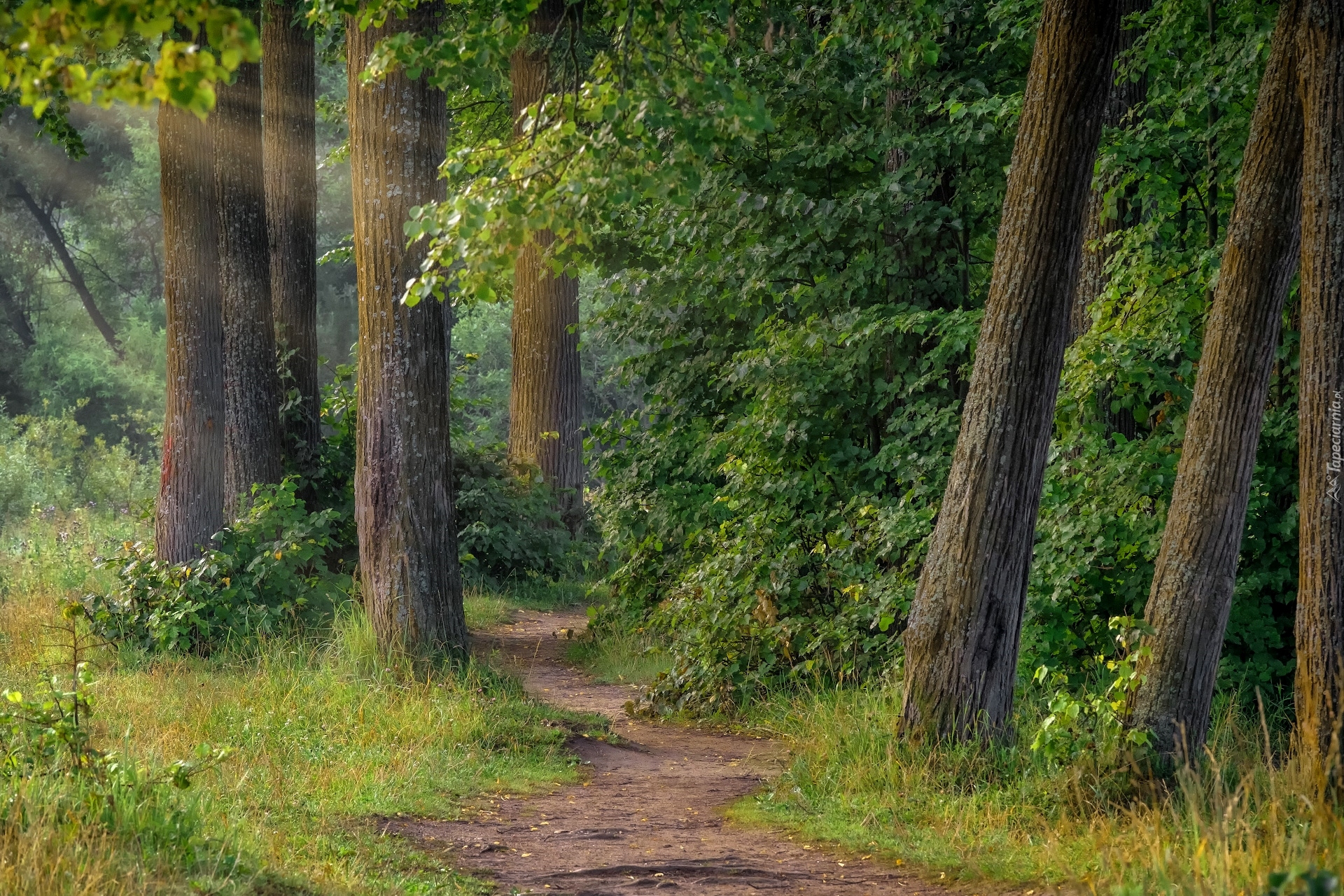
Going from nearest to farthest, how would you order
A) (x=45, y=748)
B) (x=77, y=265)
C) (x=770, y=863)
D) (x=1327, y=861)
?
(x=1327, y=861) → (x=45, y=748) → (x=770, y=863) → (x=77, y=265)

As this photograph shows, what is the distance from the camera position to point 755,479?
1078 centimetres

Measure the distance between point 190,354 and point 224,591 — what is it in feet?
7.97

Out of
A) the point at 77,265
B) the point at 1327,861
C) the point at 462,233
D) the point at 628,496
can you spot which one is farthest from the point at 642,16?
the point at 77,265

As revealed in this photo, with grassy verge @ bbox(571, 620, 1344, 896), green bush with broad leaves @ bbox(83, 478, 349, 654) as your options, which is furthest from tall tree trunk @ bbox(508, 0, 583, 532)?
grassy verge @ bbox(571, 620, 1344, 896)

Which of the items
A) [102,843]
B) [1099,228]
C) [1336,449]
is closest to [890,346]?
[1099,228]

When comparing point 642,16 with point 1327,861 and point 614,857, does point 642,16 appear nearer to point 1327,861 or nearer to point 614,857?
point 614,857

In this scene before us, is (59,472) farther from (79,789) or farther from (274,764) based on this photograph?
(79,789)

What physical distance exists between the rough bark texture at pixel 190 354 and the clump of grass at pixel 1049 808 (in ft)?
19.8

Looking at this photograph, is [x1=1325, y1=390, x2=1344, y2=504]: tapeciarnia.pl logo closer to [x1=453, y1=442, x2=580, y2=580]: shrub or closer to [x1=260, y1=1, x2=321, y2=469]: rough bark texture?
[x1=260, y1=1, x2=321, y2=469]: rough bark texture

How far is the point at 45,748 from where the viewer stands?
4.99 meters

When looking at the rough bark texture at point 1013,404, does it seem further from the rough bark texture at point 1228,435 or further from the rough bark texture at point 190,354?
the rough bark texture at point 190,354

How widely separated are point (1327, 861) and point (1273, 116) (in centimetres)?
363

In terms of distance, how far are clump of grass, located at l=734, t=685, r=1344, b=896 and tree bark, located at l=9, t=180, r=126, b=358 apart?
34.7 m

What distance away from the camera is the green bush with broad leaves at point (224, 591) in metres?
9.80
